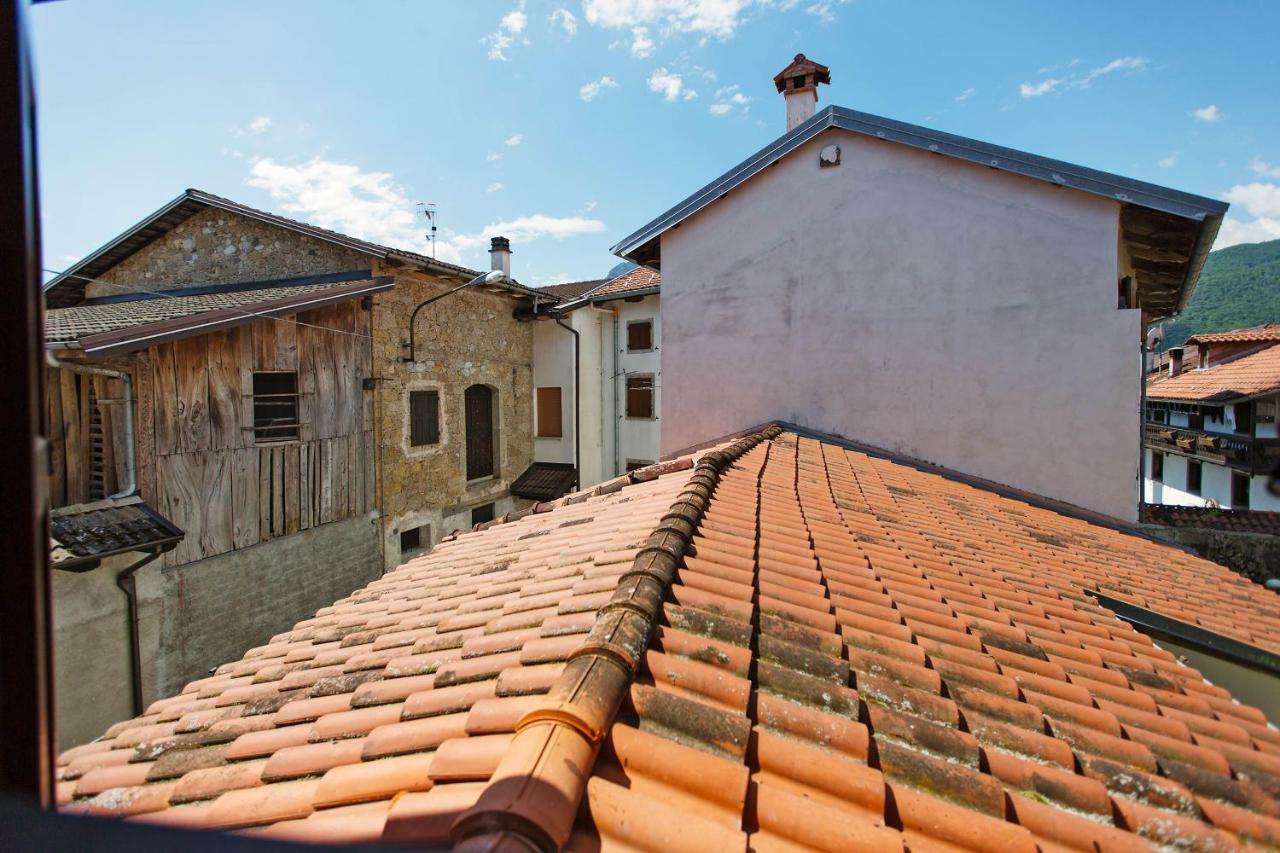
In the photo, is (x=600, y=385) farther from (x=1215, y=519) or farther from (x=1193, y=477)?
(x=1193, y=477)

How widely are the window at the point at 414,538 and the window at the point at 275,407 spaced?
10.2 ft

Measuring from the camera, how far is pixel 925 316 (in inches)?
280

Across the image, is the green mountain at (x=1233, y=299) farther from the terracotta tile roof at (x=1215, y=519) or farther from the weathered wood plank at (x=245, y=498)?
the weathered wood plank at (x=245, y=498)

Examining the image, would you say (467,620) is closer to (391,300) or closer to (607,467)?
(391,300)

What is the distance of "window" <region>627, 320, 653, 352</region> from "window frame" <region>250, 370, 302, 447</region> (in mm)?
7982

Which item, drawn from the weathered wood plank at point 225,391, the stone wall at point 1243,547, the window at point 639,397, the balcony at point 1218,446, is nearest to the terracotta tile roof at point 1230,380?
the balcony at point 1218,446

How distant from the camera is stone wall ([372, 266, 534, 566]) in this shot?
35.8 ft

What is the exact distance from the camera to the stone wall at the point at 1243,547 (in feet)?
33.0

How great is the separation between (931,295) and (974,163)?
152cm

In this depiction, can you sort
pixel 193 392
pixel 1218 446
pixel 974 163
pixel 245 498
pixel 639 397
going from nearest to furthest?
pixel 974 163, pixel 193 392, pixel 245 498, pixel 639 397, pixel 1218 446

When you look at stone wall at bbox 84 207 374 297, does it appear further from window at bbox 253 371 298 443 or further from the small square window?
the small square window

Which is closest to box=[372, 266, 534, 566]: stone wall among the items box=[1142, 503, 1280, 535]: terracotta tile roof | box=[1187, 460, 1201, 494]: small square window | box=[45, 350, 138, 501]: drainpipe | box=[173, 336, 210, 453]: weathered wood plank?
box=[173, 336, 210, 453]: weathered wood plank

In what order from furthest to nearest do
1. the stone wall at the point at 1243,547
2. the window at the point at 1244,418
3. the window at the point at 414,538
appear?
the window at the point at 1244,418
the window at the point at 414,538
the stone wall at the point at 1243,547

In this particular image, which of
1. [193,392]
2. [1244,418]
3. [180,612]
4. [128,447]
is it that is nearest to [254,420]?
[193,392]
